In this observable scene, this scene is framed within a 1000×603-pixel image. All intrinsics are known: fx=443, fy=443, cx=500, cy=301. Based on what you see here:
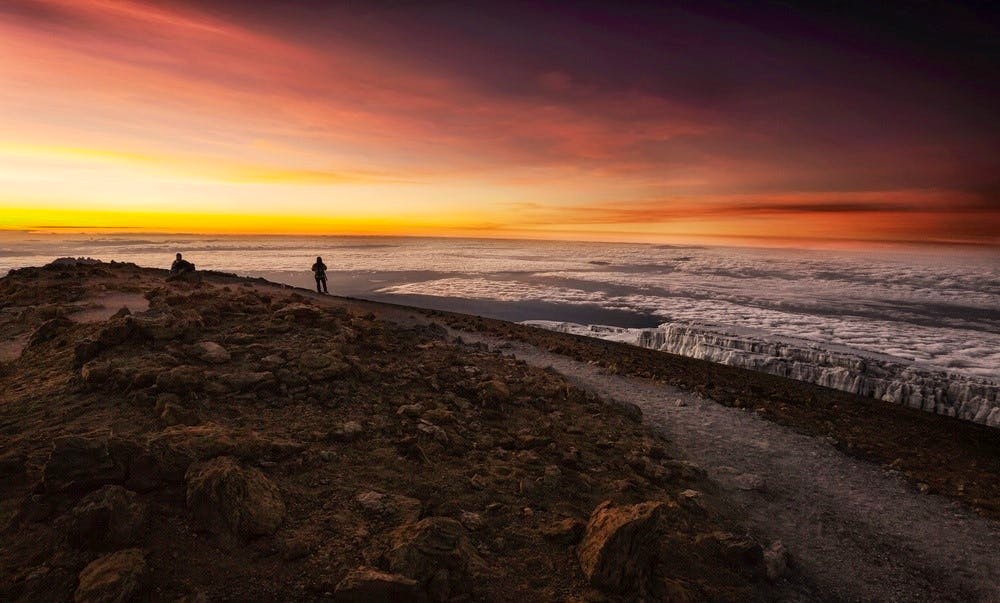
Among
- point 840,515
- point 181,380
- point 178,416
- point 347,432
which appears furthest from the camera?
point 840,515

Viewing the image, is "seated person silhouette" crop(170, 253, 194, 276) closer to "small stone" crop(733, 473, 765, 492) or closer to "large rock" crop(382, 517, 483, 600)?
"large rock" crop(382, 517, 483, 600)

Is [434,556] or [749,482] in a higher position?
[434,556]

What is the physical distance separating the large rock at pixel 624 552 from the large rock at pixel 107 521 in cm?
419

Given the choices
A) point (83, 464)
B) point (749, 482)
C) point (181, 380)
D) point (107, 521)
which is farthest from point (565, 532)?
point (181, 380)

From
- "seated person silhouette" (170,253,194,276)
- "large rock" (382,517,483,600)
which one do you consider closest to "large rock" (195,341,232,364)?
"large rock" (382,517,483,600)

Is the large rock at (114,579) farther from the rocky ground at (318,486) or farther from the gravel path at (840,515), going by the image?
the gravel path at (840,515)

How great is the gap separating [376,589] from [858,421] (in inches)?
563

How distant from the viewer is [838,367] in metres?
19.2

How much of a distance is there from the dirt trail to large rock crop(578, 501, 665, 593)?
2.94 m

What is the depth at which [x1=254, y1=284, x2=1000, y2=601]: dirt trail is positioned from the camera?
6.12 metres

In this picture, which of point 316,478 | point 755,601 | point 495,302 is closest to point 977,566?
point 755,601

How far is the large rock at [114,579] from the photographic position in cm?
323

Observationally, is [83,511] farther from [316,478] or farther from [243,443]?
[316,478]

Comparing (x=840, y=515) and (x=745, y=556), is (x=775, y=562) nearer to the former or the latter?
(x=745, y=556)
